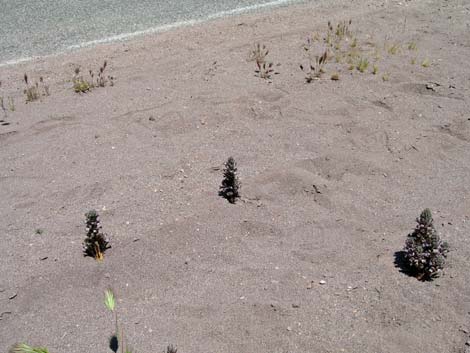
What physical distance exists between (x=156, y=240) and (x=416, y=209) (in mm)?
2074

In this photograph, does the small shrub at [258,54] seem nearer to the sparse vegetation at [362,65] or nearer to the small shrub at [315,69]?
the small shrub at [315,69]

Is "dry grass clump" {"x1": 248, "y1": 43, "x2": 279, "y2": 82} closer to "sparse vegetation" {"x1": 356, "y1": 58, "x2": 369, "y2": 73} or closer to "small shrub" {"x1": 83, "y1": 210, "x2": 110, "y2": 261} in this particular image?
"sparse vegetation" {"x1": 356, "y1": 58, "x2": 369, "y2": 73}

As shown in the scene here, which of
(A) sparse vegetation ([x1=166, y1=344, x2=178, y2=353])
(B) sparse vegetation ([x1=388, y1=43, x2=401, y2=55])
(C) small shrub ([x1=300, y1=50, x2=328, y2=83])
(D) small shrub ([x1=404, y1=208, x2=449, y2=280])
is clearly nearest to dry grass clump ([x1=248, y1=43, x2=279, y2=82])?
(C) small shrub ([x1=300, y1=50, x2=328, y2=83])

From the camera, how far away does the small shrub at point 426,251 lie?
363 centimetres

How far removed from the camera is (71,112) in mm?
5871

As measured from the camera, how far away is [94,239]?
12.7 feet

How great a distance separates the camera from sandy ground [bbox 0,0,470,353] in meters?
3.41

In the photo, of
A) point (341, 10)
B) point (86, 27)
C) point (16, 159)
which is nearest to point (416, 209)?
point (16, 159)

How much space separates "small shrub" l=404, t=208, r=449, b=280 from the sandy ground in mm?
95

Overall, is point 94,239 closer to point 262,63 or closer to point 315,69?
point 262,63

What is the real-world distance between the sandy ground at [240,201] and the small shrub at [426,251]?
0.10m

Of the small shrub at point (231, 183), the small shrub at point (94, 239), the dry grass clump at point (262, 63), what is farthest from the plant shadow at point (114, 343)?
the dry grass clump at point (262, 63)

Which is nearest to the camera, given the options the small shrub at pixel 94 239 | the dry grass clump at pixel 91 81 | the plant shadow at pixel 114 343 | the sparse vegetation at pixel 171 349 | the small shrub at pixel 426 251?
the sparse vegetation at pixel 171 349

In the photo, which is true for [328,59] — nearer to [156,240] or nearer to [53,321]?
[156,240]
